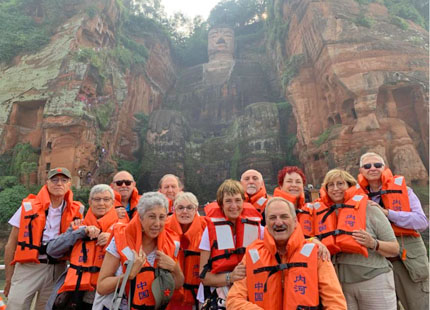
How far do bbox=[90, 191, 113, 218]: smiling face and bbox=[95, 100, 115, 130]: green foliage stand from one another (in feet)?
52.4

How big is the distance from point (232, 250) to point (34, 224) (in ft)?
8.25

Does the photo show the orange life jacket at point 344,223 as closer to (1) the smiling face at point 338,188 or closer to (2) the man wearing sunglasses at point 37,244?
(1) the smiling face at point 338,188

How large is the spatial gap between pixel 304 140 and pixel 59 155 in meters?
14.9

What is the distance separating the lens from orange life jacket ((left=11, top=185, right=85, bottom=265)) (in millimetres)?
3395

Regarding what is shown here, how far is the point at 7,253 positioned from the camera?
359cm

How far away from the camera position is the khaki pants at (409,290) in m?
3.23

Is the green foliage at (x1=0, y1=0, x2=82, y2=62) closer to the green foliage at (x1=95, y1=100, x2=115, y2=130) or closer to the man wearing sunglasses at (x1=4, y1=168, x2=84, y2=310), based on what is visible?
the green foliage at (x1=95, y1=100, x2=115, y2=130)

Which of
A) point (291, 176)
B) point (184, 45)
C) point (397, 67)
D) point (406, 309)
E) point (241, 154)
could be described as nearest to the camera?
point (406, 309)

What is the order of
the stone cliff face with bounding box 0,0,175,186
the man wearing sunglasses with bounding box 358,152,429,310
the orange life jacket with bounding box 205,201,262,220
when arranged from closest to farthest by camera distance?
the orange life jacket with bounding box 205,201,262,220 → the man wearing sunglasses with bounding box 358,152,429,310 → the stone cliff face with bounding box 0,0,175,186

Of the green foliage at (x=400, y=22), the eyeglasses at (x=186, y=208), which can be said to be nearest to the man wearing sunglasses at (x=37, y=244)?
the eyeglasses at (x=186, y=208)

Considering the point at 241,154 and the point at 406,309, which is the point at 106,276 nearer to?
the point at 406,309

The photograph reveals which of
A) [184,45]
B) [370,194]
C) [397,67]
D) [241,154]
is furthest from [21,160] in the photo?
[184,45]

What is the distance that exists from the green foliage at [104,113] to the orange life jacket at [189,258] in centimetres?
1651

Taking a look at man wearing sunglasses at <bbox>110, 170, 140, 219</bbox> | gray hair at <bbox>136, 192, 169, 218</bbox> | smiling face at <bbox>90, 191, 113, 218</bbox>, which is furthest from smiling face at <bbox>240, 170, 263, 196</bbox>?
smiling face at <bbox>90, 191, 113, 218</bbox>
